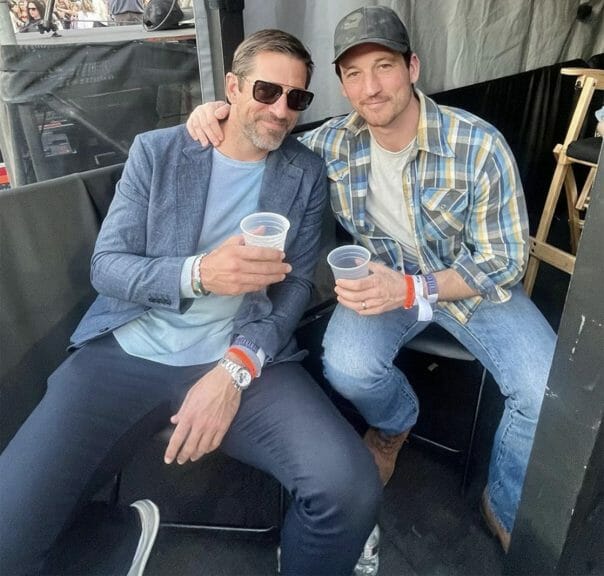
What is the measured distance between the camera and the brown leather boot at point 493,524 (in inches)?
65.9

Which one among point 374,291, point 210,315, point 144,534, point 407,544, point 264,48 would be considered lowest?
point 407,544

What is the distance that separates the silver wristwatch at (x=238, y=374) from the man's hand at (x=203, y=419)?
0.06 ft

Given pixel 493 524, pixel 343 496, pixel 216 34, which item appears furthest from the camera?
pixel 216 34

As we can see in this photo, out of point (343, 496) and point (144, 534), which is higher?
point (343, 496)

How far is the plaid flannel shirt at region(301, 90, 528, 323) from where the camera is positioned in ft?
5.40

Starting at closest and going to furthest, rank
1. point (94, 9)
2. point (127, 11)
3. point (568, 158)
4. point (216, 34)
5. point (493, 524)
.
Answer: point (493, 524) < point (216, 34) < point (568, 158) < point (127, 11) < point (94, 9)

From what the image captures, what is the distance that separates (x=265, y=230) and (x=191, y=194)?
32cm

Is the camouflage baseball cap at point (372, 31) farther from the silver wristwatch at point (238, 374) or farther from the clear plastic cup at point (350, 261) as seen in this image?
the silver wristwatch at point (238, 374)

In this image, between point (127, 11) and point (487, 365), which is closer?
point (487, 365)

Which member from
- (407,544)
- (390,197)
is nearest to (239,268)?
(390,197)

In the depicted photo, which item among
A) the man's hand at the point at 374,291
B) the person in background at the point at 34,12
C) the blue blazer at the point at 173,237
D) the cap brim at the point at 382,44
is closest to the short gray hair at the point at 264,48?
the cap brim at the point at 382,44

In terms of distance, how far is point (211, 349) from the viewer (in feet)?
5.33

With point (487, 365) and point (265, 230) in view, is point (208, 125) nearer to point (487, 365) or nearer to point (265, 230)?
point (265, 230)

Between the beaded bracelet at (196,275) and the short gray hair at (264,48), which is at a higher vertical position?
the short gray hair at (264,48)
